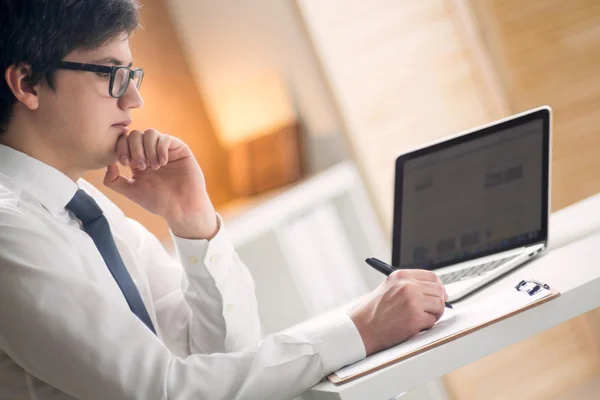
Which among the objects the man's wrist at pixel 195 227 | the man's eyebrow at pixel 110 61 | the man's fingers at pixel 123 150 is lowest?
the man's wrist at pixel 195 227

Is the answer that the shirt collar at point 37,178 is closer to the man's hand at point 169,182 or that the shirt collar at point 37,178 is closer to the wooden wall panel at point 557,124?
the man's hand at point 169,182

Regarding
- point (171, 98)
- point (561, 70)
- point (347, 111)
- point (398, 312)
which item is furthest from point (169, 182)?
point (171, 98)

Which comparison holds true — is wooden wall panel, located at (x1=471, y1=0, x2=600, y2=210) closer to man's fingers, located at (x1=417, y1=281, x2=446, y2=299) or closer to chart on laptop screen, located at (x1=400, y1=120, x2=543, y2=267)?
chart on laptop screen, located at (x1=400, y1=120, x2=543, y2=267)

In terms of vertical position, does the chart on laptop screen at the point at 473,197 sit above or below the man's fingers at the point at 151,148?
below

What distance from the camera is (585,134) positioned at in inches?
111

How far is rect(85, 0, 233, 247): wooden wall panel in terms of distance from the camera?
3688mm

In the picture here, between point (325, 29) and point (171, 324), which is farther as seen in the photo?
point (325, 29)

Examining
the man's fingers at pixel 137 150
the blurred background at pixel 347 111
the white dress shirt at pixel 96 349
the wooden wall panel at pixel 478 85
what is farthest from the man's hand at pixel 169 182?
the wooden wall panel at pixel 478 85

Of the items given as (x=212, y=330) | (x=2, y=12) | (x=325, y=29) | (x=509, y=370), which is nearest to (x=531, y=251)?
(x=212, y=330)

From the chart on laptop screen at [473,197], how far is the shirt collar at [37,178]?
0.70 meters

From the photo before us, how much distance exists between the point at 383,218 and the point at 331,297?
0.38m

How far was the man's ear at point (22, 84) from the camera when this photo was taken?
4.33 feet

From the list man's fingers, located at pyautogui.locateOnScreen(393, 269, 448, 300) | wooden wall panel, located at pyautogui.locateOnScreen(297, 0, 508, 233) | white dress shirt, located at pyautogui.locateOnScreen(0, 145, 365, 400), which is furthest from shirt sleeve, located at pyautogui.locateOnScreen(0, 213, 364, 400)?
wooden wall panel, located at pyautogui.locateOnScreen(297, 0, 508, 233)

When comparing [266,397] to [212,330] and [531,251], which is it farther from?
[531,251]
